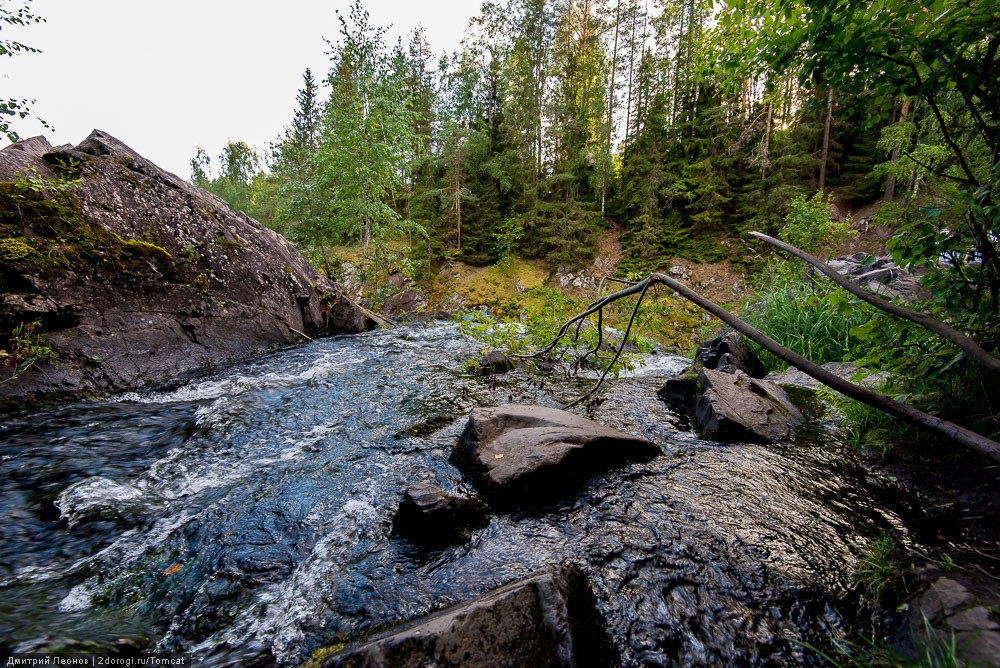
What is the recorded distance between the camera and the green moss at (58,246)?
5227mm

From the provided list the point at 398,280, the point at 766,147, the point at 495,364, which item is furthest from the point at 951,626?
the point at 766,147

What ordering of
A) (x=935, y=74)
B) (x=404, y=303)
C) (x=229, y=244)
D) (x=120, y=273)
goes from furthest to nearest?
(x=404, y=303)
(x=229, y=244)
(x=120, y=273)
(x=935, y=74)

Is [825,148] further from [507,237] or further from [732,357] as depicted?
→ [732,357]

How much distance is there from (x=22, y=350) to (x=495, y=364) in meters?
6.54

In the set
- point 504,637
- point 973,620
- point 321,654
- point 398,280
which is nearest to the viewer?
point 973,620

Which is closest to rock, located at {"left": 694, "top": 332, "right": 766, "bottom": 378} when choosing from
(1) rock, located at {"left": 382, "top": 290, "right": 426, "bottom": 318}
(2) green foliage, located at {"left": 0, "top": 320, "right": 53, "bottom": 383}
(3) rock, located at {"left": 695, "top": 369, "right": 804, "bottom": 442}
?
(3) rock, located at {"left": 695, "top": 369, "right": 804, "bottom": 442}

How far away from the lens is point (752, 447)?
3619 millimetres

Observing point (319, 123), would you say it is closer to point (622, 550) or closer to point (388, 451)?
point (388, 451)

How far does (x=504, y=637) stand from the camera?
1575mm

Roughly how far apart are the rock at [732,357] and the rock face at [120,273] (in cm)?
922

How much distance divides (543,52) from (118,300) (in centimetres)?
2514

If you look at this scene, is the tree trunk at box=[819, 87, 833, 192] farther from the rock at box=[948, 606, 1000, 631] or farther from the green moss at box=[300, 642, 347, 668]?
the green moss at box=[300, 642, 347, 668]

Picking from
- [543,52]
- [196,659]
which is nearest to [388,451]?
[196,659]

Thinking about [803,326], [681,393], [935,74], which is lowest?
[681,393]
